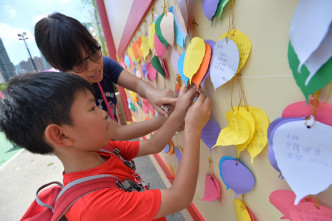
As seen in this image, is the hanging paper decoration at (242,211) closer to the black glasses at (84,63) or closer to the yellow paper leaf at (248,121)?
the yellow paper leaf at (248,121)

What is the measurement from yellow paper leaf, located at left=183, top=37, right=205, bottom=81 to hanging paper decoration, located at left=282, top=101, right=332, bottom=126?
206 mm

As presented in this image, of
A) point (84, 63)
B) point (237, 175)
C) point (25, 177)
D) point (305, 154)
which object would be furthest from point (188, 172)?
point (25, 177)

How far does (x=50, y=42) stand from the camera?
0.53 m

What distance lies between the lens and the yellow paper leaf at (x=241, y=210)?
45cm

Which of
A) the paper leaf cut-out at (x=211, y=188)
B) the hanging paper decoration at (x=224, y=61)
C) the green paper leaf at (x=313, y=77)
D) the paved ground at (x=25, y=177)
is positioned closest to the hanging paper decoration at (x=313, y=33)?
the green paper leaf at (x=313, y=77)

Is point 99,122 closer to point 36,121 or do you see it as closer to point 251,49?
point 36,121

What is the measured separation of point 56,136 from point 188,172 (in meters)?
0.32

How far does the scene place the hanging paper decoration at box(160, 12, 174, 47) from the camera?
18.5 inches

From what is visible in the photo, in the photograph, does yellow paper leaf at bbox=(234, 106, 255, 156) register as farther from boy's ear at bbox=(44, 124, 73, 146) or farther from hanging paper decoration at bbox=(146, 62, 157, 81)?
hanging paper decoration at bbox=(146, 62, 157, 81)

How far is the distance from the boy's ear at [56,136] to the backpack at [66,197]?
97 mm

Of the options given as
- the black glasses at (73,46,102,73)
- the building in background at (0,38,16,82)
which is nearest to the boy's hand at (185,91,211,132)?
the black glasses at (73,46,102,73)

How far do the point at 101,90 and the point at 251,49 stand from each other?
2.09ft

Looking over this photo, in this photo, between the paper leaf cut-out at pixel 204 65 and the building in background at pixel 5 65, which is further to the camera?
the building in background at pixel 5 65

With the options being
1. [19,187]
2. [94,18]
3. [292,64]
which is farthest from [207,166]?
[94,18]
